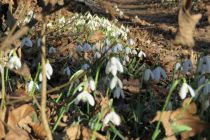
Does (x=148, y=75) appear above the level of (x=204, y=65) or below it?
below

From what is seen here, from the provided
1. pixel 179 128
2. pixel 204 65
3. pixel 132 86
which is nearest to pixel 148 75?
pixel 204 65

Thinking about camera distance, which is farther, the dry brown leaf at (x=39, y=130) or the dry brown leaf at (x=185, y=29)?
the dry brown leaf at (x=39, y=130)

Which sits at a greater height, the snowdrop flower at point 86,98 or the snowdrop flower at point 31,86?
the snowdrop flower at point 86,98

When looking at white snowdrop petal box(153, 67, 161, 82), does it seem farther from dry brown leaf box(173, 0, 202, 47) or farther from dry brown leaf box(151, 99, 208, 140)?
dry brown leaf box(173, 0, 202, 47)

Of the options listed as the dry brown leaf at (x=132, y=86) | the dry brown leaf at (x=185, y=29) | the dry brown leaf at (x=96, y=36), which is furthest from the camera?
the dry brown leaf at (x=96, y=36)

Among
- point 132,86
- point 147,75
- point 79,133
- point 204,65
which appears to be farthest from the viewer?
point 132,86

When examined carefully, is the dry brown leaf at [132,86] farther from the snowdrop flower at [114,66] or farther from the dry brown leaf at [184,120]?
the dry brown leaf at [184,120]

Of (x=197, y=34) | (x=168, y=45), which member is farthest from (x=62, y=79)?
(x=197, y=34)

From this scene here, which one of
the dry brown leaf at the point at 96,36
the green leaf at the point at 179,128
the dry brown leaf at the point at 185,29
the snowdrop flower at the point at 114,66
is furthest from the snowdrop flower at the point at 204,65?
the dry brown leaf at the point at 96,36

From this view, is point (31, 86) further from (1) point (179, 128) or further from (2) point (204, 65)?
(1) point (179, 128)

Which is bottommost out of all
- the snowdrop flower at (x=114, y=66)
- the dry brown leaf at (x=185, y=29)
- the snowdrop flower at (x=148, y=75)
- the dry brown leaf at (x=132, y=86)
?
the dry brown leaf at (x=132, y=86)

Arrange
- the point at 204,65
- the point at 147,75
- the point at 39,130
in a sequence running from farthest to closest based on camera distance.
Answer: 1. the point at 147,75
2. the point at 204,65
3. the point at 39,130
